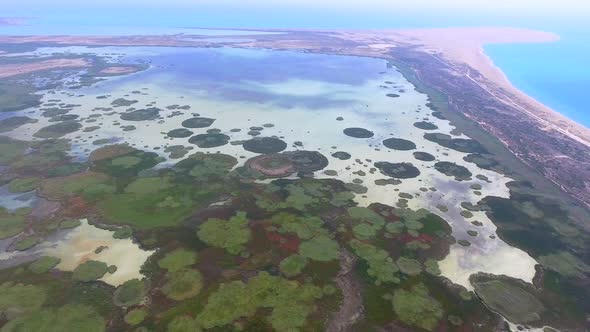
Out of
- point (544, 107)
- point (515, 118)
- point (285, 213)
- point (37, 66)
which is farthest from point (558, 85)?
point (37, 66)

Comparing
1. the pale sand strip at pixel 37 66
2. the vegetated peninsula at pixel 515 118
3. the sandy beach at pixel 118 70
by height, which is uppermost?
the pale sand strip at pixel 37 66

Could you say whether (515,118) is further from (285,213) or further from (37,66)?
(37,66)

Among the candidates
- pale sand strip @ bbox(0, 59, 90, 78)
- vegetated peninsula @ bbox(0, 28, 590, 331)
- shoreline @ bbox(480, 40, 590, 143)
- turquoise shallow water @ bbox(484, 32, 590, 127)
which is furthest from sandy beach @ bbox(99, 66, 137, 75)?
turquoise shallow water @ bbox(484, 32, 590, 127)

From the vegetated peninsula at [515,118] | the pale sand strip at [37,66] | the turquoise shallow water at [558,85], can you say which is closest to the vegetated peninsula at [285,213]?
the vegetated peninsula at [515,118]

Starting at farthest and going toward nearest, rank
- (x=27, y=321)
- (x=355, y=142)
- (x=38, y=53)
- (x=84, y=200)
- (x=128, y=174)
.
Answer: (x=38, y=53), (x=355, y=142), (x=128, y=174), (x=84, y=200), (x=27, y=321)

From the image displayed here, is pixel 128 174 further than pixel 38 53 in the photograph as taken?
No

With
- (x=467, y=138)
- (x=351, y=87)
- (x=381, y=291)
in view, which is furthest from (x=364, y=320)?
(x=351, y=87)

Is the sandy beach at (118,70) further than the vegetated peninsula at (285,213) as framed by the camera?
Yes

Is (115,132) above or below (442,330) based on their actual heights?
above

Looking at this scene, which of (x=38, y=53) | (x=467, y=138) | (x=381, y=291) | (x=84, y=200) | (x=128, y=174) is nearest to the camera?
(x=381, y=291)

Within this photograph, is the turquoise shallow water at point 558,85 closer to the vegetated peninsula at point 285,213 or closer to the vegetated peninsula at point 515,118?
the vegetated peninsula at point 515,118

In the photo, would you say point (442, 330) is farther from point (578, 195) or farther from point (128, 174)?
point (128, 174)
